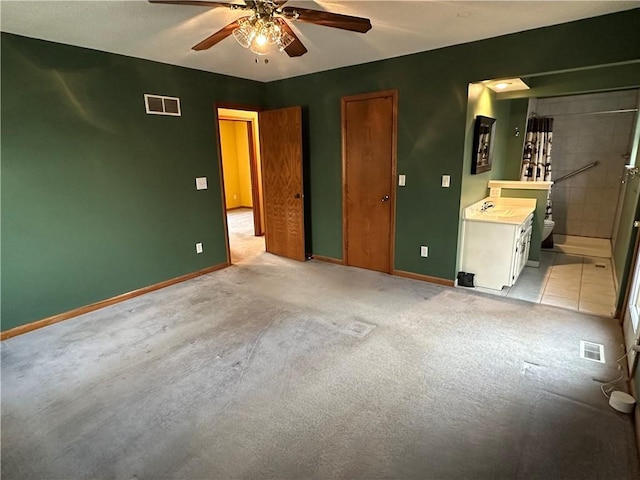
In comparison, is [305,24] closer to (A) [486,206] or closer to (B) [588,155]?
(A) [486,206]

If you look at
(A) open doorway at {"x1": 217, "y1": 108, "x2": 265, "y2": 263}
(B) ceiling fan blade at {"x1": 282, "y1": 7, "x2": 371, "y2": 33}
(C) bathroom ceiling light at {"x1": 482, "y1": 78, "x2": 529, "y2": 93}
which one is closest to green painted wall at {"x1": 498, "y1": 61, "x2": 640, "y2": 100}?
(C) bathroom ceiling light at {"x1": 482, "y1": 78, "x2": 529, "y2": 93}

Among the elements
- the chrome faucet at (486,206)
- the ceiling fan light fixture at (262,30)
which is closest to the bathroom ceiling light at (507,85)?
the chrome faucet at (486,206)

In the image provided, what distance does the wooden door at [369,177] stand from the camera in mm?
3873

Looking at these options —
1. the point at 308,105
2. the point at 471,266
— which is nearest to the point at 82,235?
the point at 308,105

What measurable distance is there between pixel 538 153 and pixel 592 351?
325cm

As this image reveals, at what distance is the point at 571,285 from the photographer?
3686 millimetres

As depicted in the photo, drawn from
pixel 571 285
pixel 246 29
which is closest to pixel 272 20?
pixel 246 29

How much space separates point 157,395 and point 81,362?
810 mm

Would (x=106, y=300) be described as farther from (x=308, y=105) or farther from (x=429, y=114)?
(x=429, y=114)

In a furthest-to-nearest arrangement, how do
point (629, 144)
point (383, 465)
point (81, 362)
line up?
point (629, 144) → point (81, 362) → point (383, 465)

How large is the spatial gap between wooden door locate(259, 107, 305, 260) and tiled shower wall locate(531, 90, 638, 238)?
376 cm

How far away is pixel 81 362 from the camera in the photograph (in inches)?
97.7

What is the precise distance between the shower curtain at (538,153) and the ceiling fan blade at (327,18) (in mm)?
3761

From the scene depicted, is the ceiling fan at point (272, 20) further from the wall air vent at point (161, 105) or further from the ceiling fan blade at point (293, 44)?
the wall air vent at point (161, 105)
